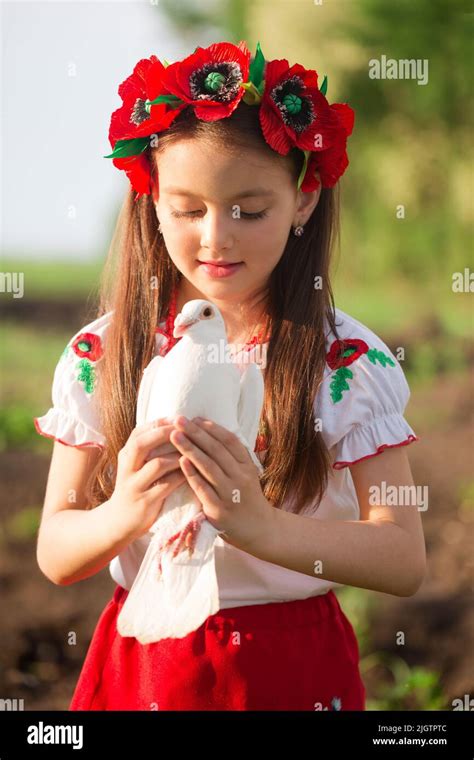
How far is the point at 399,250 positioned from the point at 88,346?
4798 millimetres

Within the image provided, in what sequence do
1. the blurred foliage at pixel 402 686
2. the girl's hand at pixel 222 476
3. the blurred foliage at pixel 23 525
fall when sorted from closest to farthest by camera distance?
the girl's hand at pixel 222 476 < the blurred foliage at pixel 402 686 < the blurred foliage at pixel 23 525

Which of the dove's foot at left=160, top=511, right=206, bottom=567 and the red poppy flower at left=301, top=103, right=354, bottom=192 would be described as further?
the red poppy flower at left=301, top=103, right=354, bottom=192

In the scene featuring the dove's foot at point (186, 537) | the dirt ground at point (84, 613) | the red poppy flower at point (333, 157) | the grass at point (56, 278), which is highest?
the grass at point (56, 278)

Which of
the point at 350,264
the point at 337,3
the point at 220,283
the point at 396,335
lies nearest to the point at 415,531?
the point at 220,283

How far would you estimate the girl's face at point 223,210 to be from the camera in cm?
110

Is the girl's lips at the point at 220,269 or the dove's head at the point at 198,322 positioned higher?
the girl's lips at the point at 220,269

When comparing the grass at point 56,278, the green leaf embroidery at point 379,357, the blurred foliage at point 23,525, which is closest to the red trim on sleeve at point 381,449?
the green leaf embroidery at point 379,357

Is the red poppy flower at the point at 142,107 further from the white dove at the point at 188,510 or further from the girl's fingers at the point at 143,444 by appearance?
the girl's fingers at the point at 143,444

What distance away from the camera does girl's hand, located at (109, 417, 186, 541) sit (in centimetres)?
101

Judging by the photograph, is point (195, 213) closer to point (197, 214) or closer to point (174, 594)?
point (197, 214)

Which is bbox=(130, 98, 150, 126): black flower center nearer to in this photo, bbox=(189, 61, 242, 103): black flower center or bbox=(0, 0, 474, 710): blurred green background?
bbox=(189, 61, 242, 103): black flower center

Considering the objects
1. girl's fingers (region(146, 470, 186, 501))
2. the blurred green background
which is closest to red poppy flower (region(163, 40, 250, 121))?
girl's fingers (region(146, 470, 186, 501))

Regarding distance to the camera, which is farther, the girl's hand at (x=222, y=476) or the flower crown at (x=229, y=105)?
the flower crown at (x=229, y=105)

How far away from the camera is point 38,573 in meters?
2.93
